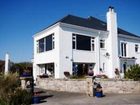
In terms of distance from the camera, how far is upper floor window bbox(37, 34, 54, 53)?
23328mm

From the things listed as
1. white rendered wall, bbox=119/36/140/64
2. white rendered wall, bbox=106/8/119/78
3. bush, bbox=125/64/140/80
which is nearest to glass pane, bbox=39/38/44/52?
white rendered wall, bbox=106/8/119/78

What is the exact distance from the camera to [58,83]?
1881 centimetres

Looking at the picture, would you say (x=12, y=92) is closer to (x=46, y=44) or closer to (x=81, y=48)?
(x=81, y=48)

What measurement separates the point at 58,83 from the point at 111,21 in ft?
40.3

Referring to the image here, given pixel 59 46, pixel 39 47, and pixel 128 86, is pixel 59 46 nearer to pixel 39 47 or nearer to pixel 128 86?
pixel 39 47

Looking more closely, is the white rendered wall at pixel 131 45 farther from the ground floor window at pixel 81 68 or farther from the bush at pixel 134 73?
the bush at pixel 134 73

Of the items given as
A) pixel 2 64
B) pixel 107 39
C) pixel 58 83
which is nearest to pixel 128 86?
pixel 58 83

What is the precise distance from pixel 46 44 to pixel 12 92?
1434cm

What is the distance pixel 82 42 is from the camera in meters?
23.5

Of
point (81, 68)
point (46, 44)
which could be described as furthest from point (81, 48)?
point (46, 44)

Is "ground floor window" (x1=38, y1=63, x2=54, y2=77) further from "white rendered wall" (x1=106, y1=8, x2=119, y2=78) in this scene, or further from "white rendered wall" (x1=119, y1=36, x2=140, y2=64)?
"white rendered wall" (x1=119, y1=36, x2=140, y2=64)

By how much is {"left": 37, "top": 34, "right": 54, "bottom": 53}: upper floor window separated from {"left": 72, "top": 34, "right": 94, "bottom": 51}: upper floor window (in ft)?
9.15

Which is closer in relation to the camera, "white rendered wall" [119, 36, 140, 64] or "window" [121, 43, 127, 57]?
"window" [121, 43, 127, 57]

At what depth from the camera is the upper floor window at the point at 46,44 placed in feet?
76.5
